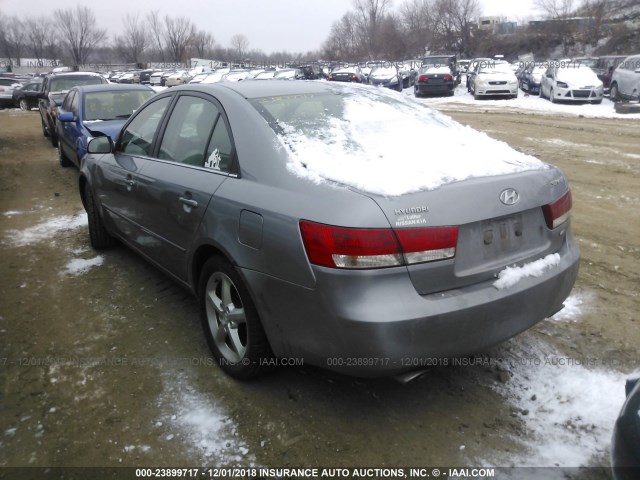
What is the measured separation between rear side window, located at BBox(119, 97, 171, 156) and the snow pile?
2.67m

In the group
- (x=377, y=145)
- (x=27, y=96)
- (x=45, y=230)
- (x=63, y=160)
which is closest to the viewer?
(x=377, y=145)

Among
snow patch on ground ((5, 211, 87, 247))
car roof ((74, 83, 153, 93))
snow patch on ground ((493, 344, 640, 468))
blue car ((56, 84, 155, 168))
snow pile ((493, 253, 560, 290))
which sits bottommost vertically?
snow patch on ground ((493, 344, 640, 468))

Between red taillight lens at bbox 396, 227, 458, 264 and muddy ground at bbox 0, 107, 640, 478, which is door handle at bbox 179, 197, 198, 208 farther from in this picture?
red taillight lens at bbox 396, 227, 458, 264

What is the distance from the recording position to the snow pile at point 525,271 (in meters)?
2.48

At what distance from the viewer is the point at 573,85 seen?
19203 mm

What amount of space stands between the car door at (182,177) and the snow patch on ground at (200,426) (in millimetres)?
816

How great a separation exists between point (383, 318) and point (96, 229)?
3.86 metres

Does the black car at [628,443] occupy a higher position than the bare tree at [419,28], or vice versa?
the bare tree at [419,28]

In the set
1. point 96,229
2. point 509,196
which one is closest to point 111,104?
point 96,229

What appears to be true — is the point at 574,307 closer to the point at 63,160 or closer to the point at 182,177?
the point at 182,177

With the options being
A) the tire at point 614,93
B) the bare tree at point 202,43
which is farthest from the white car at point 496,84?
the bare tree at point 202,43

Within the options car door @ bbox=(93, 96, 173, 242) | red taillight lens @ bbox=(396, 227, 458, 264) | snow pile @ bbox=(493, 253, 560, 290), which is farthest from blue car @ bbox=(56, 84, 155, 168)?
snow pile @ bbox=(493, 253, 560, 290)

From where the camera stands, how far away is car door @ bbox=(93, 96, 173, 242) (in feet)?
13.0

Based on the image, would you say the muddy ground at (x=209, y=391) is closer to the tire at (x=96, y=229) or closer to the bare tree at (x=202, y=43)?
the tire at (x=96, y=229)
